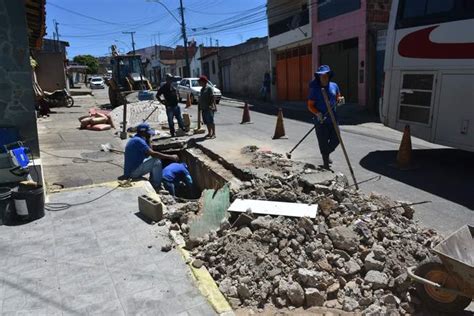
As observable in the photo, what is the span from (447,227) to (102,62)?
115612 mm

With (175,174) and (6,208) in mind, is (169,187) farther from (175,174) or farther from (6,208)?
(6,208)

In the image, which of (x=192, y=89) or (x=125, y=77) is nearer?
(x=125, y=77)

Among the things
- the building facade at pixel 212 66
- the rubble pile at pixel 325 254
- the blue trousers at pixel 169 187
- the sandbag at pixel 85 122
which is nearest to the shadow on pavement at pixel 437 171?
the rubble pile at pixel 325 254

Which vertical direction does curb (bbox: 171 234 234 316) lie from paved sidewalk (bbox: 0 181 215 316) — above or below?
below

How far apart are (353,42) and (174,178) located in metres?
14.3

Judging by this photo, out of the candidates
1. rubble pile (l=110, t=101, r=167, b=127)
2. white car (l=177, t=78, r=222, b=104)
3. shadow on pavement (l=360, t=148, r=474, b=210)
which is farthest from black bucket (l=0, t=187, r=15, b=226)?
white car (l=177, t=78, r=222, b=104)

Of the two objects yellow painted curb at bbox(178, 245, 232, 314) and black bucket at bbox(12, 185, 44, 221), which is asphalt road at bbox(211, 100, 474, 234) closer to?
yellow painted curb at bbox(178, 245, 232, 314)

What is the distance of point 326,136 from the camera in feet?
24.7

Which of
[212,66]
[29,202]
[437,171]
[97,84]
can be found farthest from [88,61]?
[29,202]

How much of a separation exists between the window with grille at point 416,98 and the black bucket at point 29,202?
6.84 m

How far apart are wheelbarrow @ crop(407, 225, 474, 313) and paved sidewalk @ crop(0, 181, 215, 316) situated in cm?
167

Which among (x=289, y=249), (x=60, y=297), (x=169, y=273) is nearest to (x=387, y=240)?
(x=289, y=249)

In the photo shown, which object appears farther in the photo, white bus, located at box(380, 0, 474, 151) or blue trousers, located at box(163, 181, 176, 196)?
blue trousers, located at box(163, 181, 176, 196)

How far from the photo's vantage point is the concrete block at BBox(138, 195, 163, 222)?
509 centimetres
